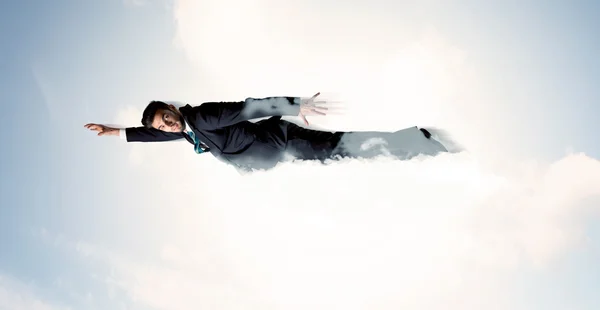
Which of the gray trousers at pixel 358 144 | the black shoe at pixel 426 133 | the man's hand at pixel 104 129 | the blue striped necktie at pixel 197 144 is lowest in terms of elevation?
the blue striped necktie at pixel 197 144

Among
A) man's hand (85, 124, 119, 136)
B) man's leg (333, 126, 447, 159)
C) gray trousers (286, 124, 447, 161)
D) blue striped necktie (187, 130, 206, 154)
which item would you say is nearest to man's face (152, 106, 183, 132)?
blue striped necktie (187, 130, 206, 154)

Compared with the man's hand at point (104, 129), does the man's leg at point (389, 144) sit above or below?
above

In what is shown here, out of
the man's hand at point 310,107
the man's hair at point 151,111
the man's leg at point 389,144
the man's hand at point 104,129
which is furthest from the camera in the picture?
the man's hand at point 104,129

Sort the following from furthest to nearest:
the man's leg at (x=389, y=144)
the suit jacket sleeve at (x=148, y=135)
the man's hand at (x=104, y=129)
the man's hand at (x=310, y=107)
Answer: the man's hand at (x=104, y=129) < the suit jacket sleeve at (x=148, y=135) < the man's leg at (x=389, y=144) < the man's hand at (x=310, y=107)

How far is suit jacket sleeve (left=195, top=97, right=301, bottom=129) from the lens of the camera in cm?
334

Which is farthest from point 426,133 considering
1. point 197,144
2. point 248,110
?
point 197,144

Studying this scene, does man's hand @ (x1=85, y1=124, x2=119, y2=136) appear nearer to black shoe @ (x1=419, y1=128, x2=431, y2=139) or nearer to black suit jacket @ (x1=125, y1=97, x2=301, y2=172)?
black suit jacket @ (x1=125, y1=97, x2=301, y2=172)

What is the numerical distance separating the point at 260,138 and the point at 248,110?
0.44 meters

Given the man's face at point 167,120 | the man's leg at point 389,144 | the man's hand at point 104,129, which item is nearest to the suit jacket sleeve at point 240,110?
the man's face at point 167,120

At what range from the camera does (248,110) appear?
3.41 metres

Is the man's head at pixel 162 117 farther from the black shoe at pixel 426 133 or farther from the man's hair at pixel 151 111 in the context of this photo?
the black shoe at pixel 426 133

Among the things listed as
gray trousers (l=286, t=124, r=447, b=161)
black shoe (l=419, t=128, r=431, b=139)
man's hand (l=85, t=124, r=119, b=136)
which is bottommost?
man's hand (l=85, t=124, r=119, b=136)

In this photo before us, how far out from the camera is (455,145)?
12.5 ft

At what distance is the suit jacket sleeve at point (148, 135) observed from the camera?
3.91 m
